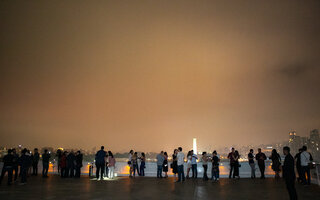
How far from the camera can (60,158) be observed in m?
22.4

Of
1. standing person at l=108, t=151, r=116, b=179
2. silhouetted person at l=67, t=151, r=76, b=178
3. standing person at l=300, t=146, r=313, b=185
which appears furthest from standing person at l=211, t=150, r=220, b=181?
silhouetted person at l=67, t=151, r=76, b=178

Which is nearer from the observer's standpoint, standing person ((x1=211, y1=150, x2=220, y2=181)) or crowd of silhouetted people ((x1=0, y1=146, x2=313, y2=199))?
crowd of silhouetted people ((x1=0, y1=146, x2=313, y2=199))

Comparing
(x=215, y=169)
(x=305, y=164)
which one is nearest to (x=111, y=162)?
(x=215, y=169)

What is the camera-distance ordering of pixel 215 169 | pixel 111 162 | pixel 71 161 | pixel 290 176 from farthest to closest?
pixel 71 161
pixel 111 162
pixel 215 169
pixel 290 176

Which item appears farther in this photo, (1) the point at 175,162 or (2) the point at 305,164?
(1) the point at 175,162

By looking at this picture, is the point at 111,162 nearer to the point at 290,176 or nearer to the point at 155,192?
the point at 155,192

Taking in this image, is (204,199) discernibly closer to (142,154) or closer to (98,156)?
(98,156)

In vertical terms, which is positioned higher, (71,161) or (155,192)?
(71,161)

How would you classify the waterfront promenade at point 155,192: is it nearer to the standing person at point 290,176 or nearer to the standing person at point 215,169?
the standing person at point 290,176

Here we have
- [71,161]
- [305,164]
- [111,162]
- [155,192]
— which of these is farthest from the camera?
[71,161]

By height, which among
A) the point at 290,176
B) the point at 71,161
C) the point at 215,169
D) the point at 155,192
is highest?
the point at 71,161

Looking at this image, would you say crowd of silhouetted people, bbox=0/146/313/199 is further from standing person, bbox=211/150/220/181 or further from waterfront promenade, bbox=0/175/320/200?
waterfront promenade, bbox=0/175/320/200

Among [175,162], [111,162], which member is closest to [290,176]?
[175,162]

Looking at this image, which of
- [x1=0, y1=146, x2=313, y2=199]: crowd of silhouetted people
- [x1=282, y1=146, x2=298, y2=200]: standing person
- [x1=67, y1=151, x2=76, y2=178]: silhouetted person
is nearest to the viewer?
[x1=282, y1=146, x2=298, y2=200]: standing person
